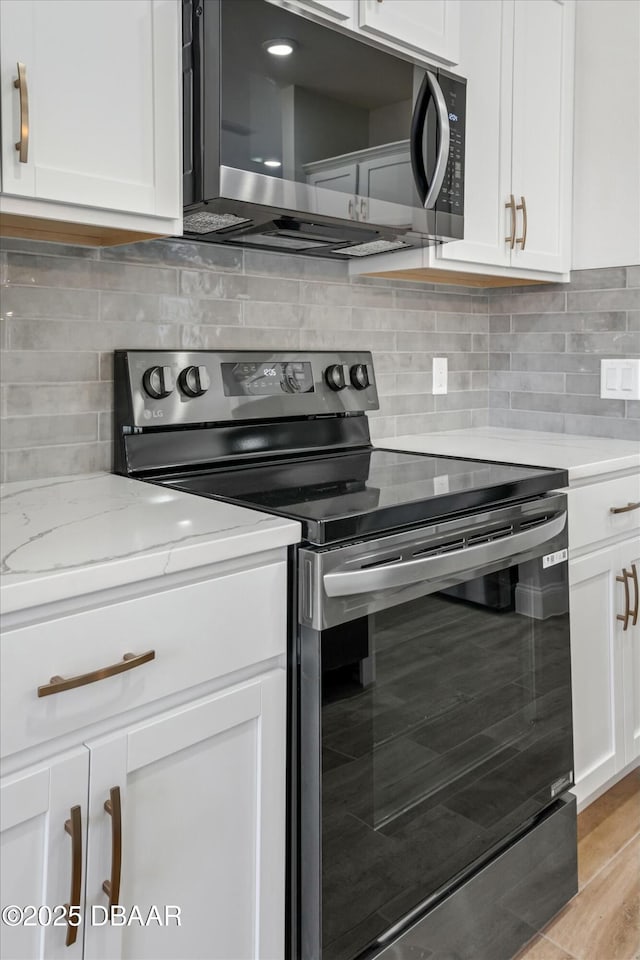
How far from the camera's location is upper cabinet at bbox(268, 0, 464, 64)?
5.08 feet

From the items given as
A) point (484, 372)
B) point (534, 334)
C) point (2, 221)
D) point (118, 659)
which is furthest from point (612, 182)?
point (118, 659)

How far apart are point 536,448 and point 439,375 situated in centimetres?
47

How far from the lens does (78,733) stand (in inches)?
38.8

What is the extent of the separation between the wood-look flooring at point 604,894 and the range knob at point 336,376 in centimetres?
133

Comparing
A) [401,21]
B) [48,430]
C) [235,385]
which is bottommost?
[48,430]

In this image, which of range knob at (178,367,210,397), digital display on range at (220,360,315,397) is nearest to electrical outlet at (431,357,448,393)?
digital display on range at (220,360,315,397)

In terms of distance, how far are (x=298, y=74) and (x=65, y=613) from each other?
3.73 ft

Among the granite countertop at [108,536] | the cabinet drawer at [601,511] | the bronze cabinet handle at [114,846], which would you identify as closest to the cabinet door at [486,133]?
the cabinet drawer at [601,511]

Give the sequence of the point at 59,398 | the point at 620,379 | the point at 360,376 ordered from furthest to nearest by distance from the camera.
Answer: the point at 620,379 < the point at 360,376 < the point at 59,398

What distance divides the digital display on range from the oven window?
70 cm

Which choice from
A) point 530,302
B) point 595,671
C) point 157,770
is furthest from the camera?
point 530,302

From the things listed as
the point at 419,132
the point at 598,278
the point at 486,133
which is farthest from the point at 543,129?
the point at 419,132

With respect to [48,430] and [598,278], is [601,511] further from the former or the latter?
[48,430]

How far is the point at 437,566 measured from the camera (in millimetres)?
1359
